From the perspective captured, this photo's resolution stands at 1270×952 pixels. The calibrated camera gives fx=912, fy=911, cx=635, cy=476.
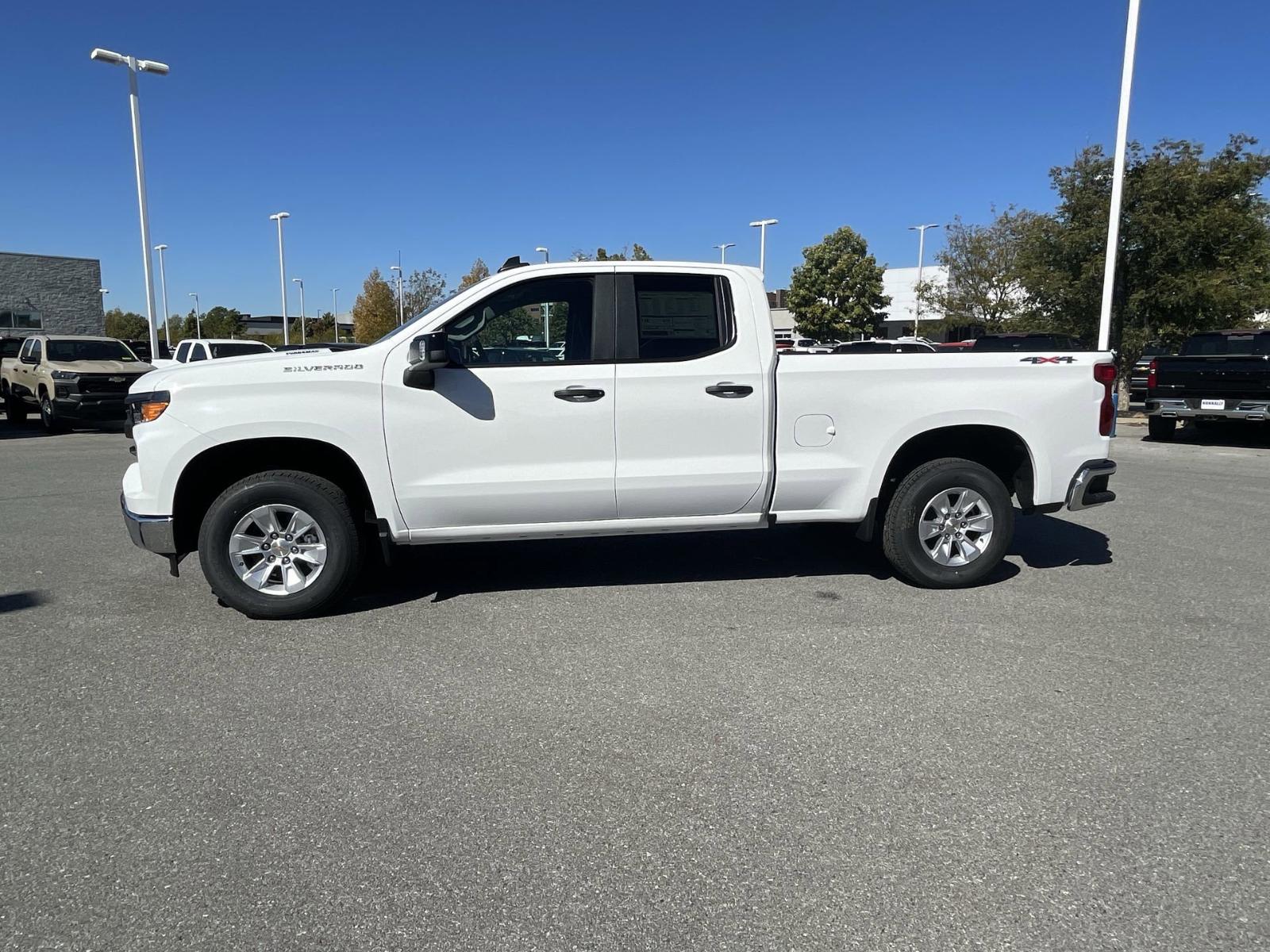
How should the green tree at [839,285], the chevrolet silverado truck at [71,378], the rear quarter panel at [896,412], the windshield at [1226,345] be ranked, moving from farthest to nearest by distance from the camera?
the green tree at [839,285] → the chevrolet silverado truck at [71,378] → the windshield at [1226,345] → the rear quarter panel at [896,412]

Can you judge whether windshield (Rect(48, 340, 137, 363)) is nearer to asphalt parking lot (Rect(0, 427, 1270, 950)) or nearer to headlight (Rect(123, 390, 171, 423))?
asphalt parking lot (Rect(0, 427, 1270, 950))

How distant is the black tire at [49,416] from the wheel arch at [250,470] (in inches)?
526

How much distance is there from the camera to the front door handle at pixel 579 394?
523cm

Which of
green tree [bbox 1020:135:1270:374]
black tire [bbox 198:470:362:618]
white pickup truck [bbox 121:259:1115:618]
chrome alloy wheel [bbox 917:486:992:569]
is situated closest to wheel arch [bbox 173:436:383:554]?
A: white pickup truck [bbox 121:259:1115:618]

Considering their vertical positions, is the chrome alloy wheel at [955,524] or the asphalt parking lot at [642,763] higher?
the chrome alloy wheel at [955,524]

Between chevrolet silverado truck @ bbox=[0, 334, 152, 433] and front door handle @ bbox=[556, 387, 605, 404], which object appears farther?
chevrolet silverado truck @ bbox=[0, 334, 152, 433]

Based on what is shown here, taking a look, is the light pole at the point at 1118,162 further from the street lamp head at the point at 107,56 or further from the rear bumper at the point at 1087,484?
the street lamp head at the point at 107,56

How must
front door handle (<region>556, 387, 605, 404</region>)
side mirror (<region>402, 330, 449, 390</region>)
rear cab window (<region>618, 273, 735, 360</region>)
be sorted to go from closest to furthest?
side mirror (<region>402, 330, 449, 390</region>) → front door handle (<region>556, 387, 605, 404</region>) → rear cab window (<region>618, 273, 735, 360</region>)

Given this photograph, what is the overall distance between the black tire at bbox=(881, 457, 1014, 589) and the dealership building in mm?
46164

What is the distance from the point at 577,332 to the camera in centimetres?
545

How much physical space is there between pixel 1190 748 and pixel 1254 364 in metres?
12.5

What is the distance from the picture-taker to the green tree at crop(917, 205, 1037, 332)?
38781 millimetres

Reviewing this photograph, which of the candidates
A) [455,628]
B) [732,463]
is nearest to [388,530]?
[455,628]

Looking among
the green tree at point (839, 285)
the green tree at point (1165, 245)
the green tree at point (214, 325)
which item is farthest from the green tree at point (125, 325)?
the green tree at point (1165, 245)
